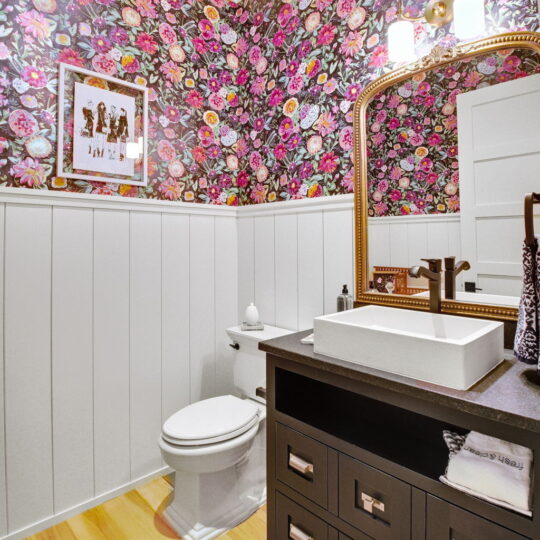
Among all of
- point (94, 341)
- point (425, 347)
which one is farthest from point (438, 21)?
point (94, 341)

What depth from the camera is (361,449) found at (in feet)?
3.47

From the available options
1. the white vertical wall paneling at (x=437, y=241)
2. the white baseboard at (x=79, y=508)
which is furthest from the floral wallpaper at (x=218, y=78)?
the white baseboard at (x=79, y=508)

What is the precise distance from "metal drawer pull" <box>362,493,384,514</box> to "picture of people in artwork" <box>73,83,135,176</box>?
5.69ft

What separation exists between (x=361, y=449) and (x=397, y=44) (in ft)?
5.08

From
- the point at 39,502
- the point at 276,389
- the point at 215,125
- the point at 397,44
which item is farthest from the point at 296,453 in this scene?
the point at 215,125

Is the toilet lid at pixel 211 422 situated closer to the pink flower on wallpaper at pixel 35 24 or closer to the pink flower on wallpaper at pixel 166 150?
the pink flower on wallpaper at pixel 166 150

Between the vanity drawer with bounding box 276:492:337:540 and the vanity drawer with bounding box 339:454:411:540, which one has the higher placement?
the vanity drawer with bounding box 339:454:411:540

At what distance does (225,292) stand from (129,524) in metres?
1.26

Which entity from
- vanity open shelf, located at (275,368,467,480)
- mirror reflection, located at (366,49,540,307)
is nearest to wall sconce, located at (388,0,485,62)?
mirror reflection, located at (366,49,540,307)

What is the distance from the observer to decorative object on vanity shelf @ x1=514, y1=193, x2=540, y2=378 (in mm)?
995

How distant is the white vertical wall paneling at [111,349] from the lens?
1830 millimetres

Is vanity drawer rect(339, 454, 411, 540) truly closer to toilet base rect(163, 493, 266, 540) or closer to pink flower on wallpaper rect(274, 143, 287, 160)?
toilet base rect(163, 493, 266, 540)

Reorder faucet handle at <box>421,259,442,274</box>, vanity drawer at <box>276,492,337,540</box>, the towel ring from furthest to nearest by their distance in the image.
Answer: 1. faucet handle at <box>421,259,442,274</box>
2. vanity drawer at <box>276,492,337,540</box>
3. the towel ring

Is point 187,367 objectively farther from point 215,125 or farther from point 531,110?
point 531,110
